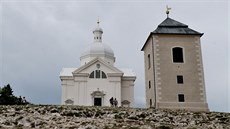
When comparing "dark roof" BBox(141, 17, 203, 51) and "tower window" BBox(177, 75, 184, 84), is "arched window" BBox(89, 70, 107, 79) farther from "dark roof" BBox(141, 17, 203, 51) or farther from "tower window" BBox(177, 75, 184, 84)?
"tower window" BBox(177, 75, 184, 84)

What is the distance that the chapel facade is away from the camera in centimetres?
2725

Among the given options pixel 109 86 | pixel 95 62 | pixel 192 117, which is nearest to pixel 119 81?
pixel 109 86

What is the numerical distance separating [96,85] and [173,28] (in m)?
18.0

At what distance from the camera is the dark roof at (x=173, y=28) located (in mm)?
29203

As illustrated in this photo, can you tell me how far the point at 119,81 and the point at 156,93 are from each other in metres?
18.5

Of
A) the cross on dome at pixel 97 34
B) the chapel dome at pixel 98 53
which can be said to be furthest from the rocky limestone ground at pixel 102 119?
the cross on dome at pixel 97 34

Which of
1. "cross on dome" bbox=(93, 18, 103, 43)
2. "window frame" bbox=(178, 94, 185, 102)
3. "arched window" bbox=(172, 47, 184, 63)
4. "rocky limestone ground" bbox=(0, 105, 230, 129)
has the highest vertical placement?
"cross on dome" bbox=(93, 18, 103, 43)

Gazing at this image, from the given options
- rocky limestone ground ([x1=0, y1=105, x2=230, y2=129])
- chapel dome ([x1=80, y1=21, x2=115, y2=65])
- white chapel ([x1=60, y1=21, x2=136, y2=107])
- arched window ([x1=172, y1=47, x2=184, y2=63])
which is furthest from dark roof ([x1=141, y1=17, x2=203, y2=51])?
chapel dome ([x1=80, y1=21, x2=115, y2=65])

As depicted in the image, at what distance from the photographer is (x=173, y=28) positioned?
3017 cm

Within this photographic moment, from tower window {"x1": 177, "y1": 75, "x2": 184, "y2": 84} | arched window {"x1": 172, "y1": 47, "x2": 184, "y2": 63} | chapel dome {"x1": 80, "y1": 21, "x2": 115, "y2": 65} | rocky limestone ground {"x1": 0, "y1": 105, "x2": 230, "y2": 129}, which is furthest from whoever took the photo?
chapel dome {"x1": 80, "y1": 21, "x2": 115, "y2": 65}

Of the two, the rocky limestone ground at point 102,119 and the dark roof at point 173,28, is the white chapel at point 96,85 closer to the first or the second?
the dark roof at point 173,28

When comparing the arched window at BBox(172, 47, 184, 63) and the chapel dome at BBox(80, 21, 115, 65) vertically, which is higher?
the chapel dome at BBox(80, 21, 115, 65)

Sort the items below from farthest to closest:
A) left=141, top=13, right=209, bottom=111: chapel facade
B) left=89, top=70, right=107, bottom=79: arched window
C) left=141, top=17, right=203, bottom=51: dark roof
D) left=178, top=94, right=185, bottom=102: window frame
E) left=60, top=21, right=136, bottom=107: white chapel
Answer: left=89, top=70, right=107, bottom=79: arched window < left=60, top=21, right=136, bottom=107: white chapel < left=141, top=17, right=203, bottom=51: dark roof < left=178, top=94, right=185, bottom=102: window frame < left=141, top=13, right=209, bottom=111: chapel facade

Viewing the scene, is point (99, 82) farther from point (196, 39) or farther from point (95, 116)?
point (95, 116)
